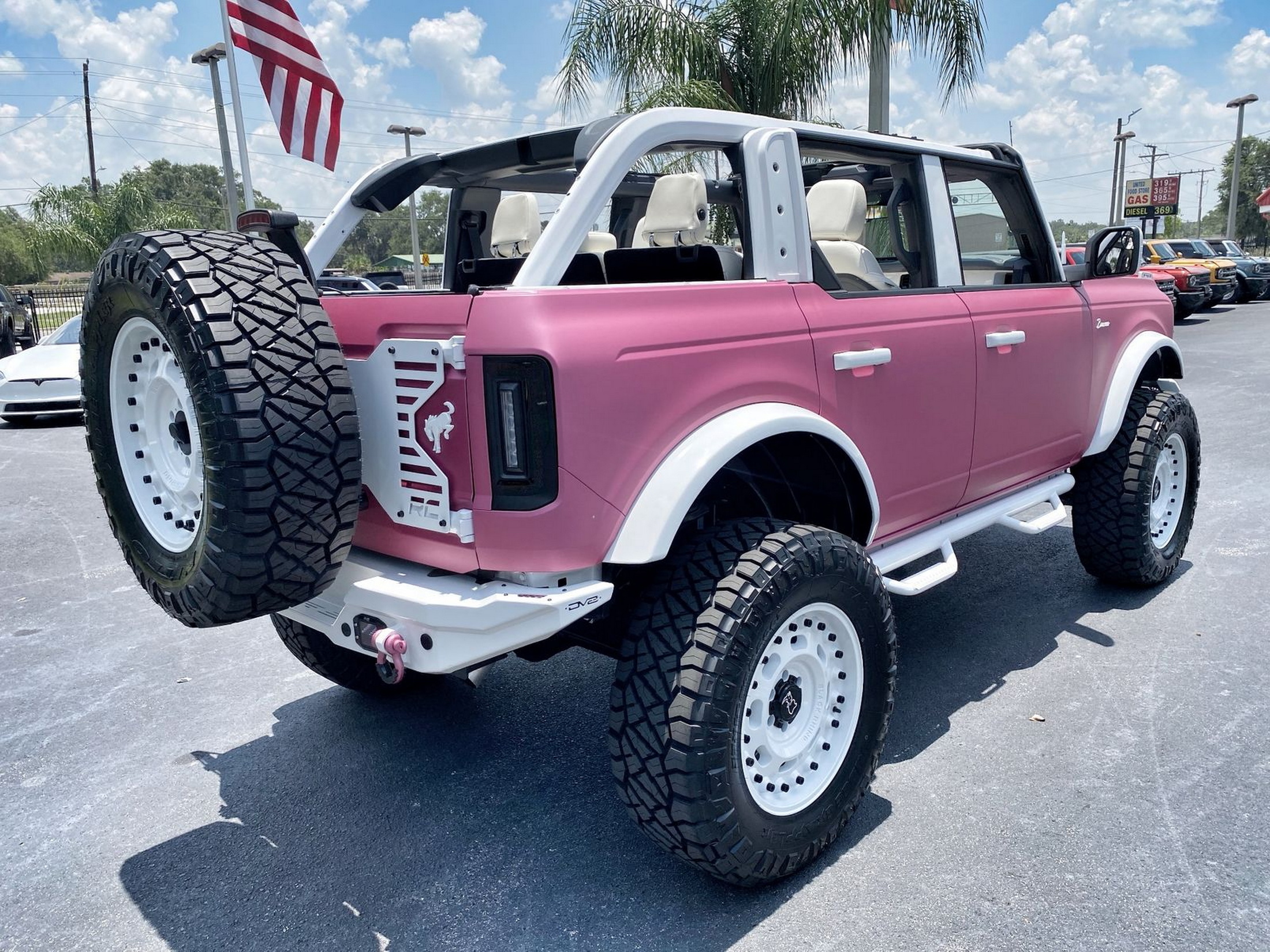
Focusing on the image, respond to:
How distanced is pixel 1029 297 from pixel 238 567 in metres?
3.25

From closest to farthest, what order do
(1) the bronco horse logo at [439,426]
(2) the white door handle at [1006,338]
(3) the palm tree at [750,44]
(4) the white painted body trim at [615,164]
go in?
(1) the bronco horse logo at [439,426] < (4) the white painted body trim at [615,164] < (2) the white door handle at [1006,338] < (3) the palm tree at [750,44]

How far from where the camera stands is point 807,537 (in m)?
2.64

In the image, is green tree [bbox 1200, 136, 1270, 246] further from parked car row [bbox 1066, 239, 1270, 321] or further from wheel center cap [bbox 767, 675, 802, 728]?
wheel center cap [bbox 767, 675, 802, 728]

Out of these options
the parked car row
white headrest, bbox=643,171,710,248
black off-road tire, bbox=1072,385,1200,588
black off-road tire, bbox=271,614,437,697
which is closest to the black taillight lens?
white headrest, bbox=643,171,710,248

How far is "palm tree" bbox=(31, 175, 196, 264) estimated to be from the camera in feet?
95.3

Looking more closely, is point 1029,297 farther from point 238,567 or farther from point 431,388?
point 238,567

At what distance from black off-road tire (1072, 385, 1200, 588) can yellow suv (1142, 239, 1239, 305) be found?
20.2m

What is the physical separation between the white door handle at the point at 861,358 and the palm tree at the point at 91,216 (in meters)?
30.1

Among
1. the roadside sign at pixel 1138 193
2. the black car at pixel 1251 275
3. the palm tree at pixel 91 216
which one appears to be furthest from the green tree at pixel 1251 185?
the palm tree at pixel 91 216

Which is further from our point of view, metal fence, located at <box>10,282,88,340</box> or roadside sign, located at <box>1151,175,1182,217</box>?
roadside sign, located at <box>1151,175,1182,217</box>

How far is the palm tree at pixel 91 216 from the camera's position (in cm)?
2905

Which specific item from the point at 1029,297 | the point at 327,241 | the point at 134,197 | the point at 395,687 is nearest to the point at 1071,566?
the point at 1029,297

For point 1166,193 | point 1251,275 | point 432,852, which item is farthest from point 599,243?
point 1166,193

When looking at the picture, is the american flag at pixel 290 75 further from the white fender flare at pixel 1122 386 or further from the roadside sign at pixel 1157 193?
the roadside sign at pixel 1157 193
